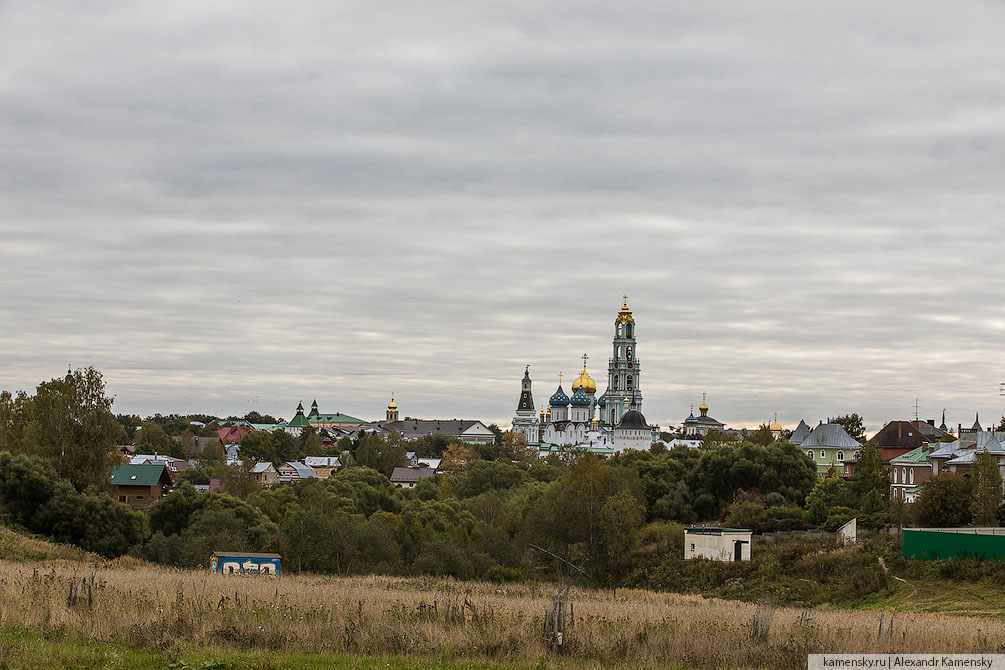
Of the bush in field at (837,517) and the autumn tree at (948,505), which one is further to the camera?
the bush in field at (837,517)

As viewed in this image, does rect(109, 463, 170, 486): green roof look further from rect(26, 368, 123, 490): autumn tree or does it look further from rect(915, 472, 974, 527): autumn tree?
rect(915, 472, 974, 527): autumn tree

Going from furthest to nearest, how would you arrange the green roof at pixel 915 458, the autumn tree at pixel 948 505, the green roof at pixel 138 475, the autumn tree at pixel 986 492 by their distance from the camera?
the green roof at pixel 138 475 < the green roof at pixel 915 458 < the autumn tree at pixel 986 492 < the autumn tree at pixel 948 505

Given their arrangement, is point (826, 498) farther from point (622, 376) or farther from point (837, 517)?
point (622, 376)

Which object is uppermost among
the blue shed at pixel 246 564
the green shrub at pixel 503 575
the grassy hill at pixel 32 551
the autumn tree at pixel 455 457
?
the autumn tree at pixel 455 457

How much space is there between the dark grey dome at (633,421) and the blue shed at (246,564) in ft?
471

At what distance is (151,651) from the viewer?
13906 millimetres

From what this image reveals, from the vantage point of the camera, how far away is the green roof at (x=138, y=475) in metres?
71.5

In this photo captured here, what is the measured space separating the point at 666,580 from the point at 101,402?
2808cm

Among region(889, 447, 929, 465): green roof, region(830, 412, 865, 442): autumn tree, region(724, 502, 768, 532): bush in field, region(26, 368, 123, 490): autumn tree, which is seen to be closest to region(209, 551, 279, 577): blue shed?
region(26, 368, 123, 490): autumn tree

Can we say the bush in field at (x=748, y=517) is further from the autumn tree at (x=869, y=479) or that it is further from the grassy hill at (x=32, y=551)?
the grassy hill at (x=32, y=551)

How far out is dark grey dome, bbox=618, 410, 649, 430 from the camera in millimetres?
174500

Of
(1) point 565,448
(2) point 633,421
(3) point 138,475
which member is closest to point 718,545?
(3) point 138,475

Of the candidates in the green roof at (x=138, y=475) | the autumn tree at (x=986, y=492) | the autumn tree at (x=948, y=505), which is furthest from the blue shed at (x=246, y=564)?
the green roof at (x=138, y=475)

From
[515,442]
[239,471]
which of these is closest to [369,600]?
[239,471]
